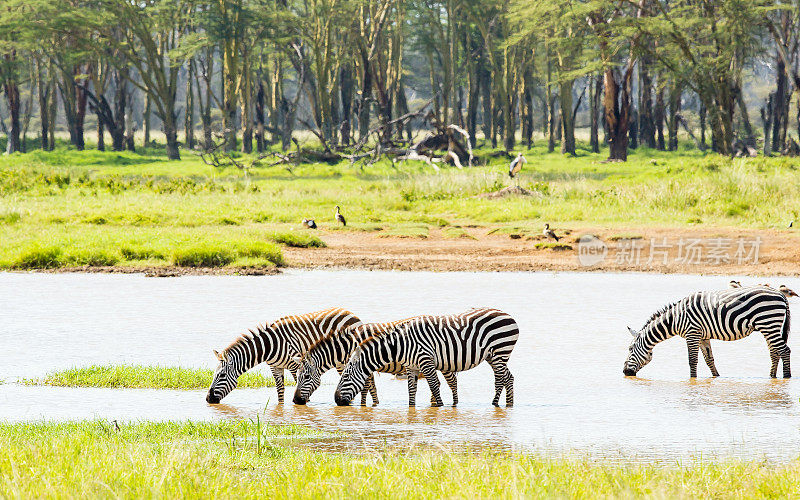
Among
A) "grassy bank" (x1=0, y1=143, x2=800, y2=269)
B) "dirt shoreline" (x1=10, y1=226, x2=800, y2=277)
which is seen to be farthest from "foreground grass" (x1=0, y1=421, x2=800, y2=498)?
"grassy bank" (x1=0, y1=143, x2=800, y2=269)

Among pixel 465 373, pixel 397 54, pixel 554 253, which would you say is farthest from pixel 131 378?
pixel 397 54

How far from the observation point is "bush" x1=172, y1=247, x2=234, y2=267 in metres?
18.9

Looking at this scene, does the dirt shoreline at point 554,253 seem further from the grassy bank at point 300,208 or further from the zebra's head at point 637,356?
the zebra's head at point 637,356

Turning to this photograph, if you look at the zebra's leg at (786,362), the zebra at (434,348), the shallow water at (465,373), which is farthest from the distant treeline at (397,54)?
the zebra at (434,348)

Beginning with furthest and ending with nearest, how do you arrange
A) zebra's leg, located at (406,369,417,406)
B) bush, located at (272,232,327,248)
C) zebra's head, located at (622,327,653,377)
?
1. bush, located at (272,232,327,248)
2. zebra's head, located at (622,327,653,377)
3. zebra's leg, located at (406,369,417,406)

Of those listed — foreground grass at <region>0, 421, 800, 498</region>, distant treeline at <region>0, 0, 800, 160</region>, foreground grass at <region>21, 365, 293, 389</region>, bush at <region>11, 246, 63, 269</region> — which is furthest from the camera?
distant treeline at <region>0, 0, 800, 160</region>

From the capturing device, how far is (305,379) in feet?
27.3

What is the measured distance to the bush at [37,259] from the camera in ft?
61.4

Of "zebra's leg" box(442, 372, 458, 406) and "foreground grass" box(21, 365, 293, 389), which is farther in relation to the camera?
"foreground grass" box(21, 365, 293, 389)

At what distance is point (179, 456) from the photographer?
576 centimetres

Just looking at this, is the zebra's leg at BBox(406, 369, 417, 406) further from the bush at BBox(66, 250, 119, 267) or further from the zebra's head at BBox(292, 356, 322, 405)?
the bush at BBox(66, 250, 119, 267)

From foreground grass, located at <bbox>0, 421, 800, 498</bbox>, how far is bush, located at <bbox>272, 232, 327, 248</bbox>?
49.5ft

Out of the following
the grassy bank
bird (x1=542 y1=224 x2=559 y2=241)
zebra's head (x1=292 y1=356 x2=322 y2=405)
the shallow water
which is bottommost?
the shallow water

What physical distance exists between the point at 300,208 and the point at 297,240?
5.71 metres
